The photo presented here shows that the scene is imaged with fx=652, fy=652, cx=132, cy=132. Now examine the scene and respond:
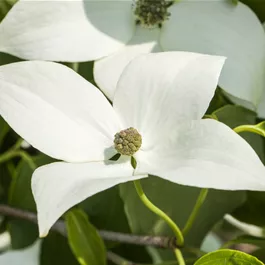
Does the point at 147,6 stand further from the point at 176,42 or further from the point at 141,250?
the point at 141,250

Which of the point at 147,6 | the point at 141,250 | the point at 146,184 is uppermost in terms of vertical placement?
the point at 147,6

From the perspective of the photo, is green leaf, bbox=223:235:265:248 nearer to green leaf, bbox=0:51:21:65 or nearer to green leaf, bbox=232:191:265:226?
green leaf, bbox=232:191:265:226

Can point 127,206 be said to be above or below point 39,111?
below

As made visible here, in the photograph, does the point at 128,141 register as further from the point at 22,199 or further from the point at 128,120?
the point at 22,199

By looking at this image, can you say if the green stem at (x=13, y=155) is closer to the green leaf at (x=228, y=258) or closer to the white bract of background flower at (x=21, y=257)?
the white bract of background flower at (x=21, y=257)

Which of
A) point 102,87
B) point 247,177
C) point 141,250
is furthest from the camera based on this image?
point 141,250

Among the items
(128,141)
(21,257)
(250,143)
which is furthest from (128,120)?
(21,257)

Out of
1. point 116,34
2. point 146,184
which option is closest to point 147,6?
point 116,34
